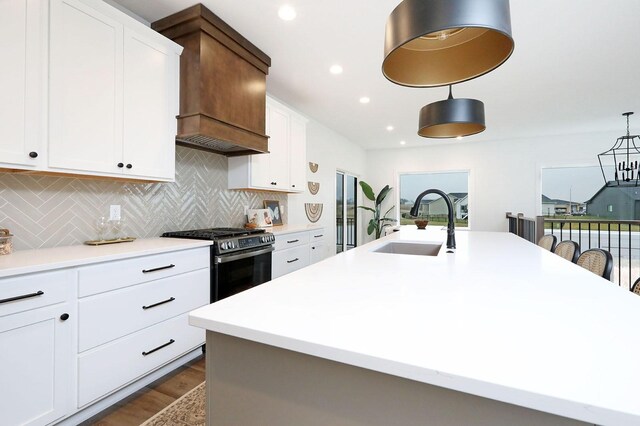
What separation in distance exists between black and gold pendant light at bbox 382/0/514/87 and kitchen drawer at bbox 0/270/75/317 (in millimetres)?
1786

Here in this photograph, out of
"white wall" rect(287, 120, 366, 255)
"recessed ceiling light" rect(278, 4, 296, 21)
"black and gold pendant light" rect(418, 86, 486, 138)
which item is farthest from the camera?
"white wall" rect(287, 120, 366, 255)

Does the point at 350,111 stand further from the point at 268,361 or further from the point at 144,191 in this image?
the point at 268,361

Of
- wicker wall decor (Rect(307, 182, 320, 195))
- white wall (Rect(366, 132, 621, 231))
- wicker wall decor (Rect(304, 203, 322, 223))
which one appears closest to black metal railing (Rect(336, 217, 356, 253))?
wicker wall decor (Rect(304, 203, 322, 223))

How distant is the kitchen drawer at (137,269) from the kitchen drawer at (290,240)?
100 cm

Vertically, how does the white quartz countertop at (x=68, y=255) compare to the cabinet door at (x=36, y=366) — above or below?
above

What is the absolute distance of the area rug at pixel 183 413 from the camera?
1634mm

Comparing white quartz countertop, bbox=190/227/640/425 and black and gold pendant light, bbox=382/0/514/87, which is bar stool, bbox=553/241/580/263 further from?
black and gold pendant light, bbox=382/0/514/87

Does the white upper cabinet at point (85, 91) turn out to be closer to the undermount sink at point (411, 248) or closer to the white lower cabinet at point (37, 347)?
the white lower cabinet at point (37, 347)

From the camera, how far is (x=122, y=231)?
7.54ft

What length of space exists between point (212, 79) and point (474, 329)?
248 cm

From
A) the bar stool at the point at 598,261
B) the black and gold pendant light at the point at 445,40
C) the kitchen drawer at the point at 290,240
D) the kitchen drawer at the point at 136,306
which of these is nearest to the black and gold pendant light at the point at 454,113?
the black and gold pendant light at the point at 445,40

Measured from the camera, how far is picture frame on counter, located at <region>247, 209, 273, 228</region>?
11.9ft

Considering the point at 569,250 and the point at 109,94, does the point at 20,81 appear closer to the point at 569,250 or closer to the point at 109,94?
the point at 109,94

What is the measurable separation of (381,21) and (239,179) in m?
2.01
